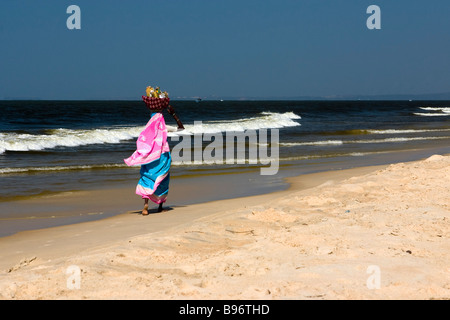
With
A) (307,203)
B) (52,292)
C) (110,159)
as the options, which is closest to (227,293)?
(52,292)

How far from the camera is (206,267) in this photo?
4.50 metres

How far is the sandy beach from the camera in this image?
12.7 feet

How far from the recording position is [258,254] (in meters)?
4.87

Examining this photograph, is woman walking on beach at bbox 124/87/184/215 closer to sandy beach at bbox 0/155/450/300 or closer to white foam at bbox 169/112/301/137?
sandy beach at bbox 0/155/450/300

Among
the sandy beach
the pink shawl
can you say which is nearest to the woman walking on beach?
the pink shawl

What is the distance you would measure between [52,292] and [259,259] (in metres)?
1.79

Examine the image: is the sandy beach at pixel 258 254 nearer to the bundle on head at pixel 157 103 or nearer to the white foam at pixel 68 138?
the bundle on head at pixel 157 103

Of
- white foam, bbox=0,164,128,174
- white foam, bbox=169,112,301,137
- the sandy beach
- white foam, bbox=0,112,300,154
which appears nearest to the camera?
the sandy beach

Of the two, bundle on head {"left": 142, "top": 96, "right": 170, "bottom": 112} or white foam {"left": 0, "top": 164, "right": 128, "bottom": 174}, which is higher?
bundle on head {"left": 142, "top": 96, "right": 170, "bottom": 112}

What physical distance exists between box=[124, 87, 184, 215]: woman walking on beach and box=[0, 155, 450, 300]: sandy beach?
18.0 inches

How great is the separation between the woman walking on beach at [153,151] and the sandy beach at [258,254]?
456 millimetres

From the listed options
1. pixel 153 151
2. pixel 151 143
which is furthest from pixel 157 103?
pixel 153 151

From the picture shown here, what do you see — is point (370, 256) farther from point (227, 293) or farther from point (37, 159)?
point (37, 159)

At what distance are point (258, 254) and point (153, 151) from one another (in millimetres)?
3606
